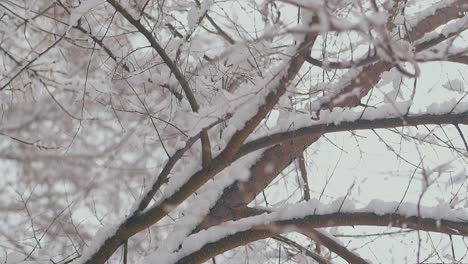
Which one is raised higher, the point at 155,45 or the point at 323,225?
the point at 155,45

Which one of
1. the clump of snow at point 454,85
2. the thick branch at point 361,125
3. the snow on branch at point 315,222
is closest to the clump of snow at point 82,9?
the thick branch at point 361,125

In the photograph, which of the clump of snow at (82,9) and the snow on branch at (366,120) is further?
the clump of snow at (82,9)

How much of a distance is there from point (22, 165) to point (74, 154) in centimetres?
69

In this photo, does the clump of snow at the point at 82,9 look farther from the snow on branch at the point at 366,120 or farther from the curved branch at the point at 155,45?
the snow on branch at the point at 366,120

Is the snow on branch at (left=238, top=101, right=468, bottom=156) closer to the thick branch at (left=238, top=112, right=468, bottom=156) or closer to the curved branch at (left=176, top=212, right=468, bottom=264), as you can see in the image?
the thick branch at (left=238, top=112, right=468, bottom=156)

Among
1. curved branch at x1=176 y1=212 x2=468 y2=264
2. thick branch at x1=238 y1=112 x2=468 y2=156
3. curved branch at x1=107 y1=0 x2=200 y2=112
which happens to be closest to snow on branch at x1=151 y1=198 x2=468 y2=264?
curved branch at x1=176 y1=212 x2=468 y2=264

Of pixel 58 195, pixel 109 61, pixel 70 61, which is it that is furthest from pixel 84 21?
pixel 58 195

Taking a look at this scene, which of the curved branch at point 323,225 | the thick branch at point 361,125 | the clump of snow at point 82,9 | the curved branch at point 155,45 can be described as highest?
the clump of snow at point 82,9

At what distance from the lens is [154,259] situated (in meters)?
3.48

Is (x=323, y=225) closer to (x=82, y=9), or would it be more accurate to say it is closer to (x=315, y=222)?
(x=315, y=222)

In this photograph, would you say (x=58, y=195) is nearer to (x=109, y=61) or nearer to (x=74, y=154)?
(x=74, y=154)

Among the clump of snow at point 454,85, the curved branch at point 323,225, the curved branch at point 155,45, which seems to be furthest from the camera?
the clump of snow at point 454,85

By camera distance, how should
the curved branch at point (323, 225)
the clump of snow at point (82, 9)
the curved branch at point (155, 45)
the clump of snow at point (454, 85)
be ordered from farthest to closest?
1. the clump of snow at point (454, 85)
2. the clump of snow at point (82, 9)
3. the curved branch at point (155, 45)
4. the curved branch at point (323, 225)

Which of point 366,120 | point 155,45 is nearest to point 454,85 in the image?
point 366,120
